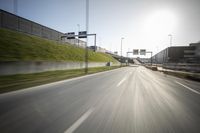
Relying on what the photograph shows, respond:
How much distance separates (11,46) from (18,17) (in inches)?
419

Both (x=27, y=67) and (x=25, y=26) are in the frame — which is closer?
(x=27, y=67)

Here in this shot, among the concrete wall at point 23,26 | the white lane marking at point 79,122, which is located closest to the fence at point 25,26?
the concrete wall at point 23,26

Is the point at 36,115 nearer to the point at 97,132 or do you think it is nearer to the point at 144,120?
the point at 97,132

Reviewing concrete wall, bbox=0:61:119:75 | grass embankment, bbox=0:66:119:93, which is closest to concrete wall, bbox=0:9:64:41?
concrete wall, bbox=0:61:119:75

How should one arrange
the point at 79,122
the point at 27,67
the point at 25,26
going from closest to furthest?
1. the point at 79,122
2. the point at 27,67
3. the point at 25,26

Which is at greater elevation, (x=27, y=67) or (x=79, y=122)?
(x=27, y=67)

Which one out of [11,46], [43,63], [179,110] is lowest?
[179,110]

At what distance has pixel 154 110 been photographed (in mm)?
5336

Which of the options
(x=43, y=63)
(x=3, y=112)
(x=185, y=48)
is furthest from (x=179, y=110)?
(x=185, y=48)

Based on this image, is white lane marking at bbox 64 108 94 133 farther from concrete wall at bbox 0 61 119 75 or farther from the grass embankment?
concrete wall at bbox 0 61 119 75

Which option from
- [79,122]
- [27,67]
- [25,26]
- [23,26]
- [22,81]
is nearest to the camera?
[79,122]

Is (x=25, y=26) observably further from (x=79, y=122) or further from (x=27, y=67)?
(x=79, y=122)

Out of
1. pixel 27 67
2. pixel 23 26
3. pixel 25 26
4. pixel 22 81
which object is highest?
pixel 25 26

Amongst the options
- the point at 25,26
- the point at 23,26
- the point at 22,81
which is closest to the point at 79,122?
the point at 22,81
